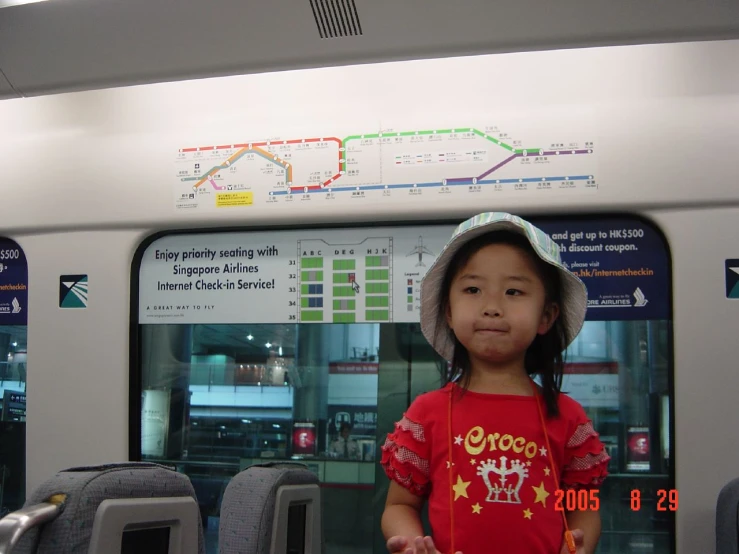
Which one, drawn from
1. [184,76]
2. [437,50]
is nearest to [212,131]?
[184,76]

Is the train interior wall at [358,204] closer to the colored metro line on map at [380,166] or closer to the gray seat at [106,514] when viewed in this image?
the colored metro line on map at [380,166]

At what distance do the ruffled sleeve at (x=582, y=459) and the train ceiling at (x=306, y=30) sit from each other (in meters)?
1.37

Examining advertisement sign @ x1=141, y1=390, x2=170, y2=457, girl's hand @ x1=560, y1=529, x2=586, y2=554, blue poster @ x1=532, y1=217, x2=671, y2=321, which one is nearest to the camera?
girl's hand @ x1=560, y1=529, x2=586, y2=554

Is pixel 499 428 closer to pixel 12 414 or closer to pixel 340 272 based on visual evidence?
pixel 340 272

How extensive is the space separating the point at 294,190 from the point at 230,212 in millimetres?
295

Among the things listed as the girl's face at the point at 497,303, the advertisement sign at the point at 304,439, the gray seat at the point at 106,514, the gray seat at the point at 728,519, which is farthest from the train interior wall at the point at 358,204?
the gray seat at the point at 106,514

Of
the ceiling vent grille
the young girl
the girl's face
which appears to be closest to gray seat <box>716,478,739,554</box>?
the young girl

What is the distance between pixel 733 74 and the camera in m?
2.68

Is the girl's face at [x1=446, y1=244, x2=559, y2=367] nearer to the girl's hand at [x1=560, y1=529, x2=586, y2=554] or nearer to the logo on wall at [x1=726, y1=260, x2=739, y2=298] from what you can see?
the girl's hand at [x1=560, y1=529, x2=586, y2=554]

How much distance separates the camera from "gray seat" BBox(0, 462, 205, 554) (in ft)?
4.11

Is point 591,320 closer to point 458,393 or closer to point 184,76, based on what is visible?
point 458,393

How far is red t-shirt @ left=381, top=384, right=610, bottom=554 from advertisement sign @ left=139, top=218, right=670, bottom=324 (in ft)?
3.44

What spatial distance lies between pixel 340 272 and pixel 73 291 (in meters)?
1.21

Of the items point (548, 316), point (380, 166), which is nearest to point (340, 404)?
point (380, 166)
